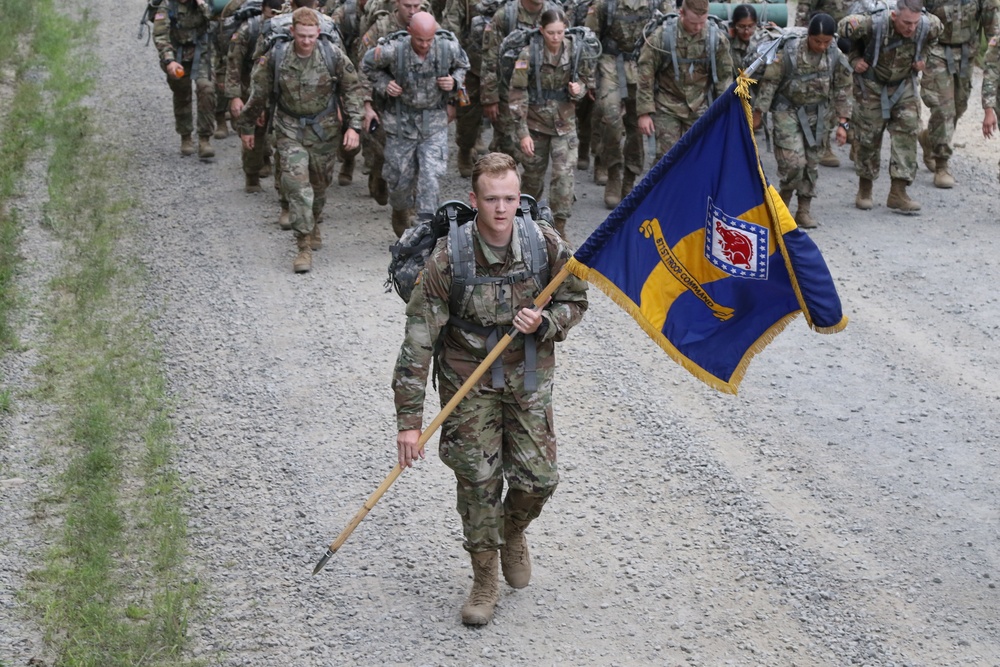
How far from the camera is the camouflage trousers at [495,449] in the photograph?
236 inches

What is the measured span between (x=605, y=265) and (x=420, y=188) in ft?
18.2

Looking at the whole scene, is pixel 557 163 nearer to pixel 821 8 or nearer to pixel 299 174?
pixel 299 174

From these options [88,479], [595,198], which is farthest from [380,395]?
[595,198]

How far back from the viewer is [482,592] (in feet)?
20.6

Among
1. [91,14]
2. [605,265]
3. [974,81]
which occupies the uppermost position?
[605,265]

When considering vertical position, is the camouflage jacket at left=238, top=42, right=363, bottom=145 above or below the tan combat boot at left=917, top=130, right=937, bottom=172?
above

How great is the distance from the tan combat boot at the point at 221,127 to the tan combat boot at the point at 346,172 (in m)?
2.56

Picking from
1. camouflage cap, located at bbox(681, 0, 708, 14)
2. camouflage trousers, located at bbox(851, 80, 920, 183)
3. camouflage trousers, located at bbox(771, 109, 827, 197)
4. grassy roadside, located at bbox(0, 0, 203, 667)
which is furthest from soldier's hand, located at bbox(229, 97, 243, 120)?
camouflage trousers, located at bbox(851, 80, 920, 183)

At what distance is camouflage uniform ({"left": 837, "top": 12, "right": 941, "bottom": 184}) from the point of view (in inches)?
482

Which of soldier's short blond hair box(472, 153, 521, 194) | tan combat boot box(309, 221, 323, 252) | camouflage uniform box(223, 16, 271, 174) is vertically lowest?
tan combat boot box(309, 221, 323, 252)

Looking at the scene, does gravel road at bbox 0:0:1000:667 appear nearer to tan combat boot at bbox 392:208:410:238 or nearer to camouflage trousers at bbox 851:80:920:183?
tan combat boot at bbox 392:208:410:238

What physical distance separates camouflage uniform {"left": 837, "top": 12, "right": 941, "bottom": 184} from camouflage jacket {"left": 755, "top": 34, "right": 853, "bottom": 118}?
707mm

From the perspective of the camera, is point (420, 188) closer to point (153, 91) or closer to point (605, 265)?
point (605, 265)

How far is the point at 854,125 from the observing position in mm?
12695
